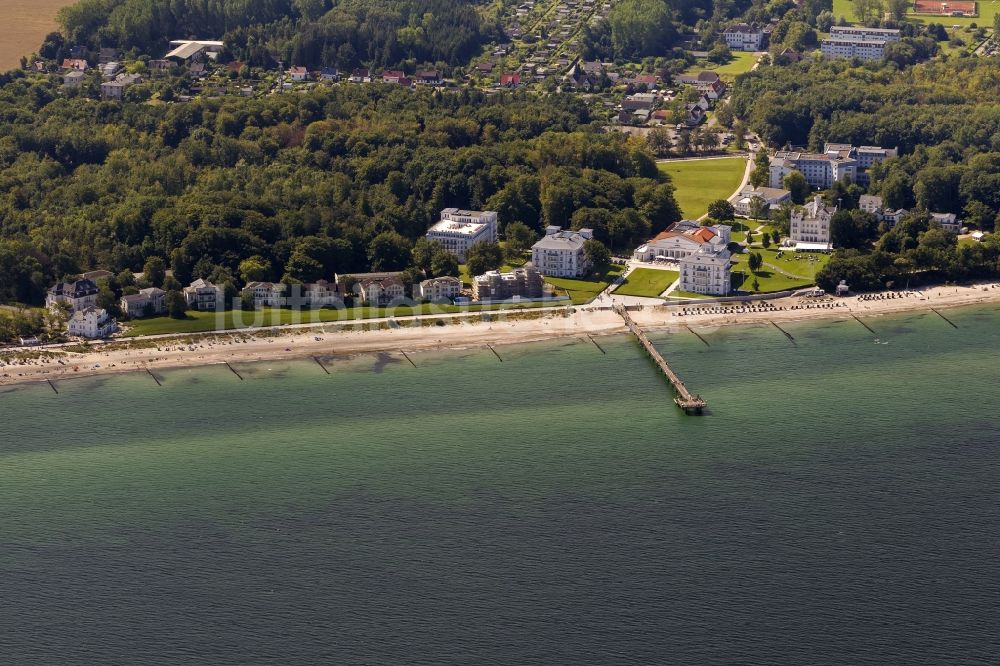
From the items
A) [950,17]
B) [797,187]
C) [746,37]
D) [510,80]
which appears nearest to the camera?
[797,187]

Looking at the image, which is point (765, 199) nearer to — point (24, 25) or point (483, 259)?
point (483, 259)

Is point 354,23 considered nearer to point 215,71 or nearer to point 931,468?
point 215,71

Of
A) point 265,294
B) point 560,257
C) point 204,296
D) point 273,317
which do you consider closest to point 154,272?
point 204,296

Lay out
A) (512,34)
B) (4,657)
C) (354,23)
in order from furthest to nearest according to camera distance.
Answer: (512,34)
(354,23)
(4,657)

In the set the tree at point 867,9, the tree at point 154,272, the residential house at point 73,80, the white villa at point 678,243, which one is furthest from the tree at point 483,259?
the tree at point 867,9

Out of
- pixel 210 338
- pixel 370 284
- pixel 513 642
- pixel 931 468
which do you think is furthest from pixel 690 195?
pixel 513 642

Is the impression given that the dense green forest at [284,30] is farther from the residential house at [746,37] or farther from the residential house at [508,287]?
the residential house at [508,287]
